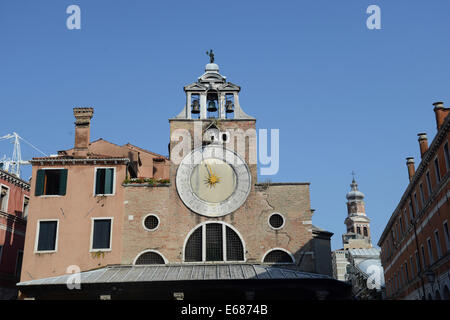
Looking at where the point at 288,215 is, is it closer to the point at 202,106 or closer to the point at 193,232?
the point at 193,232

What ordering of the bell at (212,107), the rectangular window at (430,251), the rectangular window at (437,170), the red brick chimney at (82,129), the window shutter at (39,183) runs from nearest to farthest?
the rectangular window at (437,170)
the window shutter at (39,183)
the rectangular window at (430,251)
the red brick chimney at (82,129)
the bell at (212,107)

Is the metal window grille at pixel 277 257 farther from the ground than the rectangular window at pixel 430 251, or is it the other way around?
the rectangular window at pixel 430 251

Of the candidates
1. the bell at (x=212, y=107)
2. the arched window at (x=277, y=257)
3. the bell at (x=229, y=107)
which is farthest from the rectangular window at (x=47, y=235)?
the bell at (x=229, y=107)

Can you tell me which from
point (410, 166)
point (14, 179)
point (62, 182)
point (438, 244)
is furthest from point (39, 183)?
point (410, 166)

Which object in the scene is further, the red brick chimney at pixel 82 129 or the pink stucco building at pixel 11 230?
the pink stucco building at pixel 11 230

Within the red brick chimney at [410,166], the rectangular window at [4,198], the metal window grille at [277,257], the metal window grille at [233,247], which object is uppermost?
the red brick chimney at [410,166]

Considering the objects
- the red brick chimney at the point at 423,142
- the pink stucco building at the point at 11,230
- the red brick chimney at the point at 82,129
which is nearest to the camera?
the red brick chimney at the point at 82,129

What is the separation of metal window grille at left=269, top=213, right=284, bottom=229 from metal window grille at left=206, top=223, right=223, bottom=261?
285 centimetres

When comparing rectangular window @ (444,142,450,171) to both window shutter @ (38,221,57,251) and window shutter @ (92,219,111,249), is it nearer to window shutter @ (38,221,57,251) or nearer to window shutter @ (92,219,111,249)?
window shutter @ (92,219,111,249)

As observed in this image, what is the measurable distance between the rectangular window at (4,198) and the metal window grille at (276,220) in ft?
59.9

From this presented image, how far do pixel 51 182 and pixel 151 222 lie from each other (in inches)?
247

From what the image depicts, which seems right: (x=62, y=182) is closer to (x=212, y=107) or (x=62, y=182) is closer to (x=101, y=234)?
(x=101, y=234)

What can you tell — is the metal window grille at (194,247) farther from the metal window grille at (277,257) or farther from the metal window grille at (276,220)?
the metal window grille at (276,220)

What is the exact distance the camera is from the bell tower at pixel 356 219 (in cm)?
11839
